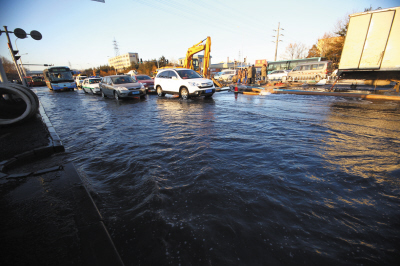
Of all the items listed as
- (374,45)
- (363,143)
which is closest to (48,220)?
(363,143)

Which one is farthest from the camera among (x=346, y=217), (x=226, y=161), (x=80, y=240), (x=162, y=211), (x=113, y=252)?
(x=226, y=161)

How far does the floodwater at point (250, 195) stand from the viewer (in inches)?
60.2

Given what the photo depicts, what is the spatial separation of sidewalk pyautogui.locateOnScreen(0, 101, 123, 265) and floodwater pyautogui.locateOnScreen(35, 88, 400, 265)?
0.82ft

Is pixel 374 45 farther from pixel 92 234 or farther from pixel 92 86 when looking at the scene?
pixel 92 86

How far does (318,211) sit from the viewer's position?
192 centimetres

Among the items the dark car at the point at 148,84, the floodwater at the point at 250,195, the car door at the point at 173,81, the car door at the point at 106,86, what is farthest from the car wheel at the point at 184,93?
the floodwater at the point at 250,195

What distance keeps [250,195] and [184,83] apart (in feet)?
30.4

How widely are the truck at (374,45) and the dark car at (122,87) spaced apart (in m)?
12.7

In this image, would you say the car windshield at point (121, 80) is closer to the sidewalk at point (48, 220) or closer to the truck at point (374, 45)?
the sidewalk at point (48, 220)

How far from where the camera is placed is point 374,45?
9250 millimetres

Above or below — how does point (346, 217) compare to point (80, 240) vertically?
below

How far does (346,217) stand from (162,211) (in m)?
1.98

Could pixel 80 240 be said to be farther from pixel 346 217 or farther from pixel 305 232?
pixel 346 217

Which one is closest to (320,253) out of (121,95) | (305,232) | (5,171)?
(305,232)
